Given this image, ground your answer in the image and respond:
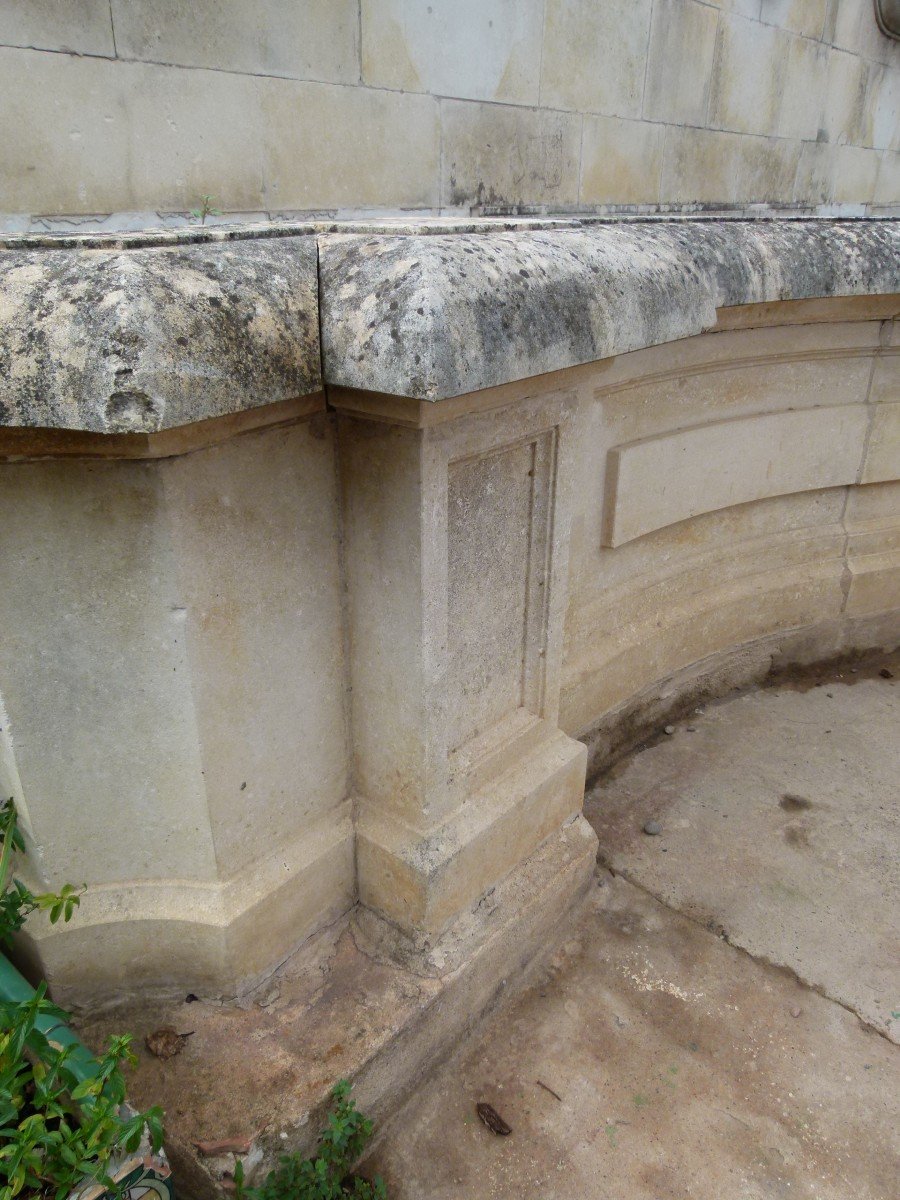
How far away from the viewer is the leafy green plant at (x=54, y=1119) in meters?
1.14

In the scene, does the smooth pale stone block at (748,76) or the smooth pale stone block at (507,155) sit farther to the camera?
the smooth pale stone block at (748,76)

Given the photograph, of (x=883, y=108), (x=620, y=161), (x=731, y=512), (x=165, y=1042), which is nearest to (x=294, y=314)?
(x=165, y=1042)

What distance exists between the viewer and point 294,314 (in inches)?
49.6

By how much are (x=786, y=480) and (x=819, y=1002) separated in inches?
74.6

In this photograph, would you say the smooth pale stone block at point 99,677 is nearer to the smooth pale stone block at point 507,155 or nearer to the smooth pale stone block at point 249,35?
the smooth pale stone block at point 249,35

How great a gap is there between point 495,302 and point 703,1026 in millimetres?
1705

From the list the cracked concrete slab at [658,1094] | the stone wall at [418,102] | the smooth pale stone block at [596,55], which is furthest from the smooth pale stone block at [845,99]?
the cracked concrete slab at [658,1094]

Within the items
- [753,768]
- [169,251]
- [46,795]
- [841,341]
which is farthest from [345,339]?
[841,341]

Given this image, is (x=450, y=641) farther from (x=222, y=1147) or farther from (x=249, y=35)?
(x=249, y=35)

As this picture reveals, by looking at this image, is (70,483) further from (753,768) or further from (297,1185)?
(753,768)

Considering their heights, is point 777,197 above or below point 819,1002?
above

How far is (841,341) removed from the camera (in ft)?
10.3

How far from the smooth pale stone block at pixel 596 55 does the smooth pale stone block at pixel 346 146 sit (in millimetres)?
566

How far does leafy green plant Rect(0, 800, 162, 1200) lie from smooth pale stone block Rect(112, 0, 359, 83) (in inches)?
67.6
